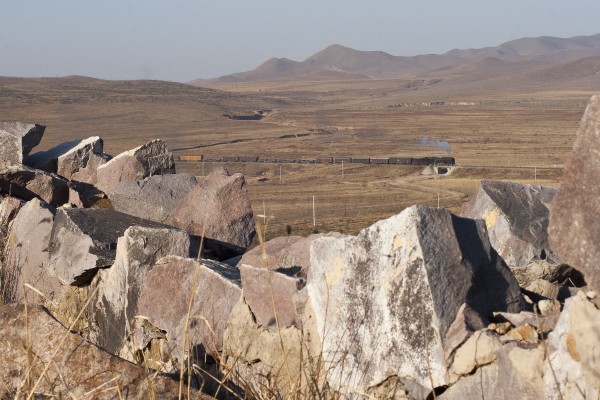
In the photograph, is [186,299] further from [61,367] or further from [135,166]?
[135,166]

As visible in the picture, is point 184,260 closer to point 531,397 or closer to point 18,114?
point 531,397

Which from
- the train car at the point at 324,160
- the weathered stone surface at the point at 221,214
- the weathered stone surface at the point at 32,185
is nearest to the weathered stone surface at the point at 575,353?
the weathered stone surface at the point at 221,214

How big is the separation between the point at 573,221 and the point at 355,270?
3.22ft

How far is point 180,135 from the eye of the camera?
54625mm

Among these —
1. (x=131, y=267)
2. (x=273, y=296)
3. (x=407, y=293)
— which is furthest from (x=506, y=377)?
(x=131, y=267)

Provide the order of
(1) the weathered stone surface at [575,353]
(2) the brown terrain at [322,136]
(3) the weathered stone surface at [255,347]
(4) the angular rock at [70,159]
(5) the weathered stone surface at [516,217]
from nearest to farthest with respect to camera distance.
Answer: (1) the weathered stone surface at [575,353] < (3) the weathered stone surface at [255,347] < (5) the weathered stone surface at [516,217] < (4) the angular rock at [70,159] < (2) the brown terrain at [322,136]

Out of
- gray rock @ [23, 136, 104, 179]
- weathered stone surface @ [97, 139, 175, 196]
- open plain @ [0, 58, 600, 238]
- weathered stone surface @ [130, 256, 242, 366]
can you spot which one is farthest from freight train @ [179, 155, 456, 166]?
weathered stone surface @ [130, 256, 242, 366]

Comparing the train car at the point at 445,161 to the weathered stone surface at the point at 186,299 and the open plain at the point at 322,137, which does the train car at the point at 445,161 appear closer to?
the open plain at the point at 322,137

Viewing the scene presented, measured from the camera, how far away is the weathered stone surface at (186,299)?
4715 mm

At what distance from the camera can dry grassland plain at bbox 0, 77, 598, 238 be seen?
2616 centimetres

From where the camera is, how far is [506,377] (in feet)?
10.5

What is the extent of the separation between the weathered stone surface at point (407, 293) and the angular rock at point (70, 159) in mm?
5147

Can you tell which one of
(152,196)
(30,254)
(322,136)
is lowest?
(322,136)

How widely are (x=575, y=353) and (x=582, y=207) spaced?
1.57ft
